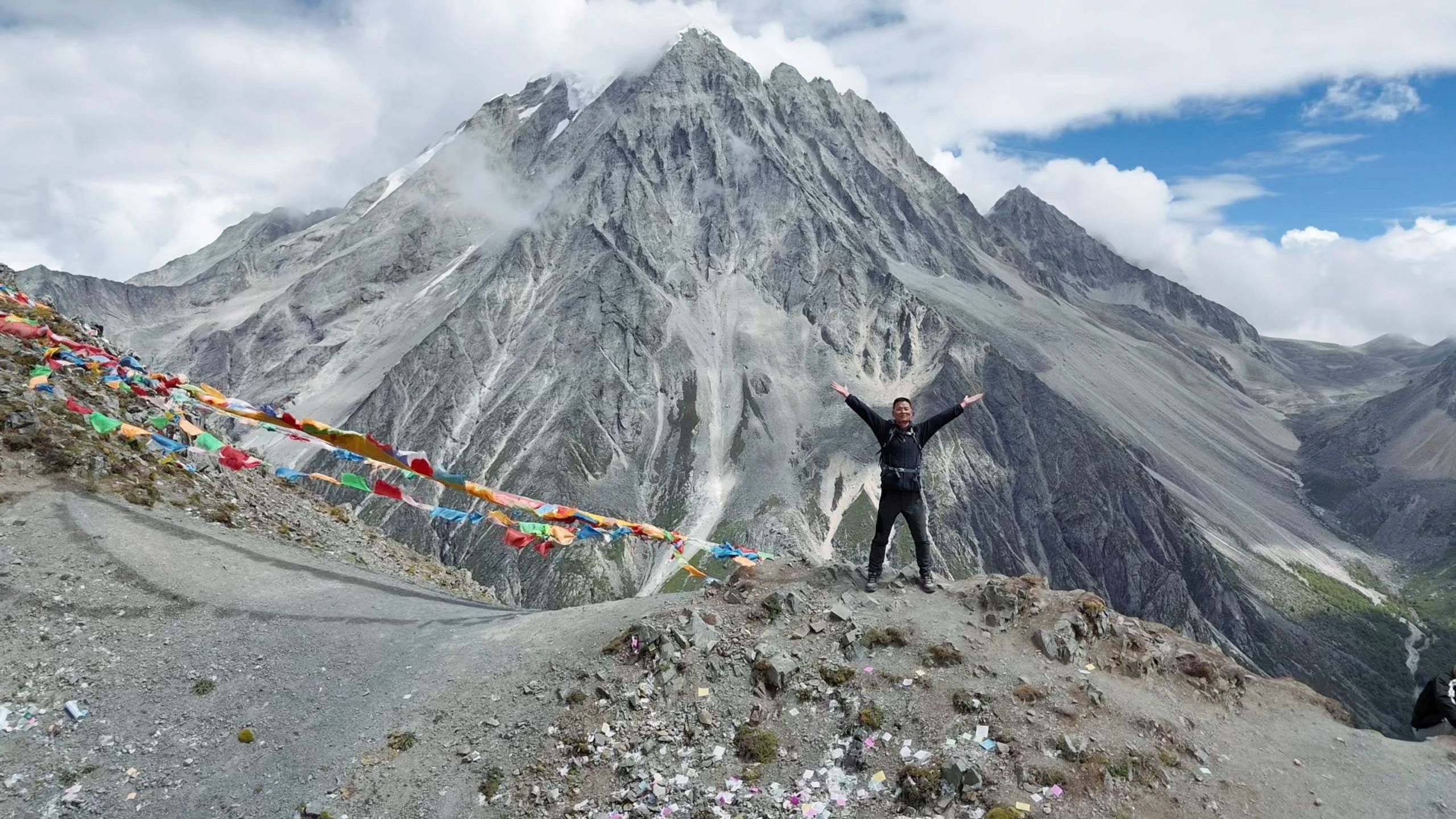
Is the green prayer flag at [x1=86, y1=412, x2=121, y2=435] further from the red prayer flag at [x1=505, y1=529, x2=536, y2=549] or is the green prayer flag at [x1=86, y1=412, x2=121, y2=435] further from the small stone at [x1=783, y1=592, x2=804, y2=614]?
the small stone at [x1=783, y1=592, x2=804, y2=614]

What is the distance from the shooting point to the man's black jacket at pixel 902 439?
15.2 metres

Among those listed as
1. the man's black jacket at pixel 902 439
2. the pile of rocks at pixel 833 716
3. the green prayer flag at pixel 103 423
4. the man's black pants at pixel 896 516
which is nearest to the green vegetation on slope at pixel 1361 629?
the pile of rocks at pixel 833 716

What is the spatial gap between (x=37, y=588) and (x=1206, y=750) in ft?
73.8

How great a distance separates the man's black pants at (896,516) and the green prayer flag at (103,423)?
2093 centimetres

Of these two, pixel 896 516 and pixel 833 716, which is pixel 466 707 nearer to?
pixel 833 716

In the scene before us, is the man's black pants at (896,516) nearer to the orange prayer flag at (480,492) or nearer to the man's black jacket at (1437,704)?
the man's black jacket at (1437,704)

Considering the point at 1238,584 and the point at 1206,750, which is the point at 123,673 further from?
the point at 1238,584

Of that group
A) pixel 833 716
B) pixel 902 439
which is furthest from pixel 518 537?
pixel 902 439

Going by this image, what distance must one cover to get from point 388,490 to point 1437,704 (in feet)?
78.3

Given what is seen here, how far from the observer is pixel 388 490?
20562 mm

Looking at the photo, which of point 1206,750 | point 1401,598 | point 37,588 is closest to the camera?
point 1206,750

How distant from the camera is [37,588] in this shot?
1530cm

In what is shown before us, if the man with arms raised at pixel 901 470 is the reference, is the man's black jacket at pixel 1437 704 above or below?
below

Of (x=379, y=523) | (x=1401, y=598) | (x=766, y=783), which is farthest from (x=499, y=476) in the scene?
(x=1401, y=598)
